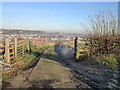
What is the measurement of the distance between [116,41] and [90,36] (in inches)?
90.5

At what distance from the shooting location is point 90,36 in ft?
38.3

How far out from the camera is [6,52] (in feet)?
29.5

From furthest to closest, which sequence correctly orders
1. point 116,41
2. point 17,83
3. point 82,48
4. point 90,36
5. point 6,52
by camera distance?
point 90,36 < point 82,48 < point 116,41 < point 6,52 < point 17,83

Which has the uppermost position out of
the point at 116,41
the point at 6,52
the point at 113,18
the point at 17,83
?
the point at 113,18

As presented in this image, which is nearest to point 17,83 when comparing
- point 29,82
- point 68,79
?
point 29,82

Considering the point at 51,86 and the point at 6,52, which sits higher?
the point at 6,52

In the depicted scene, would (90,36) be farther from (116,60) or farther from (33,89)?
(33,89)

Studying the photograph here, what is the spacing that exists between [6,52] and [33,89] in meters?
5.38

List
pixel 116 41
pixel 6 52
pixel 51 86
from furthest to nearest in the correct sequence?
pixel 116 41 → pixel 6 52 → pixel 51 86

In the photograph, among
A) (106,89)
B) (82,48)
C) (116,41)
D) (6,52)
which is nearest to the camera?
(106,89)

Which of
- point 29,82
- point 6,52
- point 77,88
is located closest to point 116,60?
point 77,88

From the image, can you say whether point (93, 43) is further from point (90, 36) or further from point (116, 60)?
point (116, 60)

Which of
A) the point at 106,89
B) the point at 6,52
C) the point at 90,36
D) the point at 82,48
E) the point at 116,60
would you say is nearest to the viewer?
the point at 106,89

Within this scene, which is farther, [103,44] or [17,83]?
[103,44]
